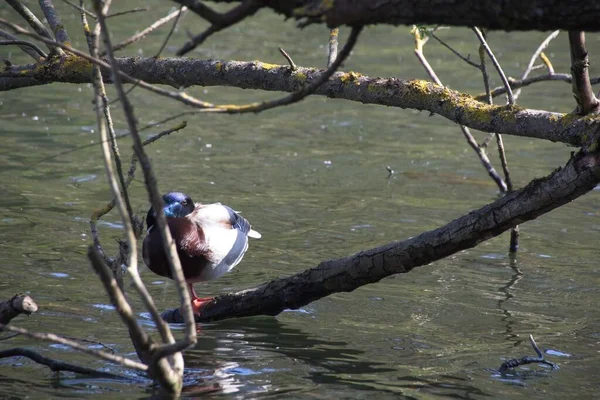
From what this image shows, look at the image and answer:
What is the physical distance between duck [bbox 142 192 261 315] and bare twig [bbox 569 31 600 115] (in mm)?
2383

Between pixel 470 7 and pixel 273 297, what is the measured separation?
2616 mm

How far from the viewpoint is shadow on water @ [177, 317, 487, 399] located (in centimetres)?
432

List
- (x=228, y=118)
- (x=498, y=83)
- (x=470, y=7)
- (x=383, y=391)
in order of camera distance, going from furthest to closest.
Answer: (x=498, y=83)
(x=228, y=118)
(x=383, y=391)
(x=470, y=7)

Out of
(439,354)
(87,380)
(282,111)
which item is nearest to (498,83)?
(282,111)

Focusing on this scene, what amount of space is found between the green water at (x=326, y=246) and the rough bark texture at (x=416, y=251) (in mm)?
218

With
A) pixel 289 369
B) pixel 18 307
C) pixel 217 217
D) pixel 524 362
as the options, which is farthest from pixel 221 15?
pixel 217 217

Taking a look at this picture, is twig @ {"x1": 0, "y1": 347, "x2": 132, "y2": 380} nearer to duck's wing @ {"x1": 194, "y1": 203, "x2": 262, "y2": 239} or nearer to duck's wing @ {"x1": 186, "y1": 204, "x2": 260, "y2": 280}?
duck's wing @ {"x1": 186, "y1": 204, "x2": 260, "y2": 280}

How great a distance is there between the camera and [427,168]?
926 centimetres

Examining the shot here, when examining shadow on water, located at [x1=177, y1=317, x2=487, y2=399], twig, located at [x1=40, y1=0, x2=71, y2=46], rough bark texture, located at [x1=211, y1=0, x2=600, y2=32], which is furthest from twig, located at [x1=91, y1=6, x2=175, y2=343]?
twig, located at [x1=40, y1=0, x2=71, y2=46]

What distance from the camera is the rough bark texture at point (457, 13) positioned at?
2.66m

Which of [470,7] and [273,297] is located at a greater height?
[470,7]

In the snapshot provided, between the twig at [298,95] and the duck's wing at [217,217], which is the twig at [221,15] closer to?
the twig at [298,95]

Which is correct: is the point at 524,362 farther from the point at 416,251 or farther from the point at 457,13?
the point at 457,13

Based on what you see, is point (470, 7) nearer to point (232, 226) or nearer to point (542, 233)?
point (232, 226)
